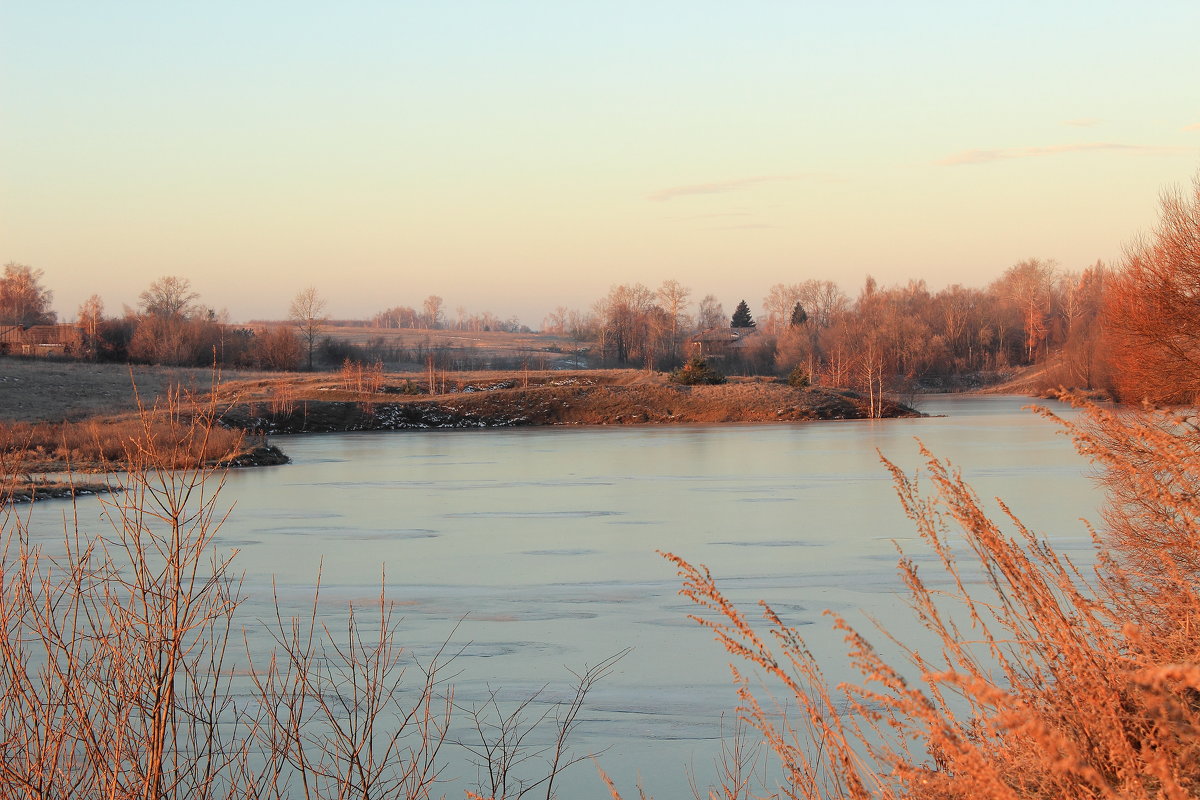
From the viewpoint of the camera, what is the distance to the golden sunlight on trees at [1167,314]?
18.0 meters

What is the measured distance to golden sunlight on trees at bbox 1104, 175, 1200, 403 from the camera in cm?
1805

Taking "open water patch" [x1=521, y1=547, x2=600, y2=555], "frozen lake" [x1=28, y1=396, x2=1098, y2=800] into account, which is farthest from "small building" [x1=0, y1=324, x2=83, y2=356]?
→ "open water patch" [x1=521, y1=547, x2=600, y2=555]

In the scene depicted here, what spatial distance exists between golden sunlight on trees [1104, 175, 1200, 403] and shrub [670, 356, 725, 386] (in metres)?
27.3

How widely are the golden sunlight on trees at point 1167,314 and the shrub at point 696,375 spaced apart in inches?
1074

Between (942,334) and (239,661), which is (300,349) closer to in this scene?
(942,334)

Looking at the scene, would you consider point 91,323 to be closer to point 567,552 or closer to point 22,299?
point 22,299

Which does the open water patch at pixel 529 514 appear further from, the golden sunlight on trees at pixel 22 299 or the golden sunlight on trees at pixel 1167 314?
the golden sunlight on trees at pixel 22 299

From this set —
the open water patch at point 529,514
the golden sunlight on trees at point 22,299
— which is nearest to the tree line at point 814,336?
the golden sunlight on trees at point 22,299

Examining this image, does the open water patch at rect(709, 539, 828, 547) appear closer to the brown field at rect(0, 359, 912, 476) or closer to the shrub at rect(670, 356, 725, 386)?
the brown field at rect(0, 359, 912, 476)

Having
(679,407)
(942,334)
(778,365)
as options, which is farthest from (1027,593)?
(942,334)

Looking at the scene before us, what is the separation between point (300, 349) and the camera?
68.6 metres

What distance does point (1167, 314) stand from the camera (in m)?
18.2

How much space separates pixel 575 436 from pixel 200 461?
3165 centimetres

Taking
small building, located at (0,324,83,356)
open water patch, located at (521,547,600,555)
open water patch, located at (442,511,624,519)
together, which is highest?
small building, located at (0,324,83,356)
